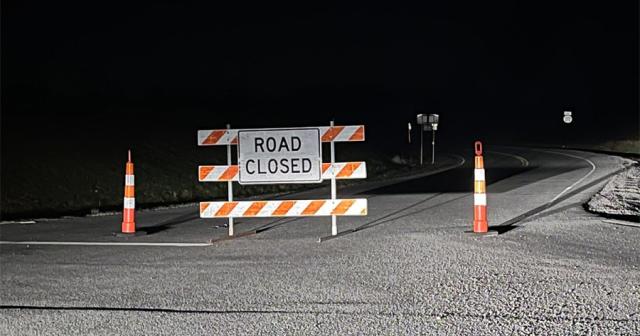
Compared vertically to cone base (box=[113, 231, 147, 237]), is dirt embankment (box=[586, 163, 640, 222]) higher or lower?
higher

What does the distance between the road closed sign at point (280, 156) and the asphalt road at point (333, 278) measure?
86 cm

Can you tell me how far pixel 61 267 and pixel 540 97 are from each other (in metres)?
139

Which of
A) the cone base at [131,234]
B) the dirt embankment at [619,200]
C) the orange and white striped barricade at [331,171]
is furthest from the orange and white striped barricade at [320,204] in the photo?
the dirt embankment at [619,200]

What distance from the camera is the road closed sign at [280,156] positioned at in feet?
34.1

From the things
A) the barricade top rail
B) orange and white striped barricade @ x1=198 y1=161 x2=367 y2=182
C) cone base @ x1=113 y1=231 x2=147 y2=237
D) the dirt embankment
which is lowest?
cone base @ x1=113 y1=231 x2=147 y2=237

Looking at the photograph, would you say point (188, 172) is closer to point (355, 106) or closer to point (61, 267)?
point (61, 267)

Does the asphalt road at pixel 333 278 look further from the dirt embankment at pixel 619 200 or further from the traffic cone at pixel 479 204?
the dirt embankment at pixel 619 200

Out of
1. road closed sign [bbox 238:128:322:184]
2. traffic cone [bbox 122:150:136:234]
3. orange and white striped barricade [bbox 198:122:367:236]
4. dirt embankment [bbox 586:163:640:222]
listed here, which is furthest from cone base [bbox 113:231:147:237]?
dirt embankment [bbox 586:163:640:222]

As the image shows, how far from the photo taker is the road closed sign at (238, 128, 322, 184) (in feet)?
34.1

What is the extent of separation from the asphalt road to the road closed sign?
86 cm

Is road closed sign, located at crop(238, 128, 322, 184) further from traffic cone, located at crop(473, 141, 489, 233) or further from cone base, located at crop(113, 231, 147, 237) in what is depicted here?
traffic cone, located at crop(473, 141, 489, 233)

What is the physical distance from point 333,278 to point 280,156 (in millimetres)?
3491

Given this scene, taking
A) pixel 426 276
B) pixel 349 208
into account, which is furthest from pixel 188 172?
pixel 426 276

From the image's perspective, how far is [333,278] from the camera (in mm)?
7297
